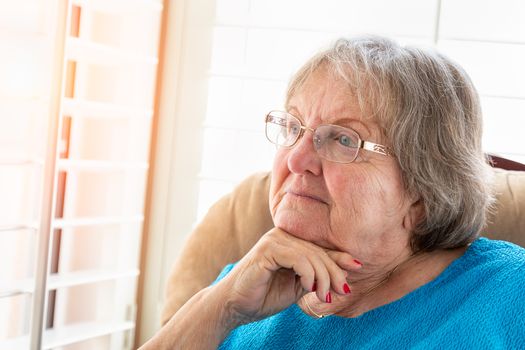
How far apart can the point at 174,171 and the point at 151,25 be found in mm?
571

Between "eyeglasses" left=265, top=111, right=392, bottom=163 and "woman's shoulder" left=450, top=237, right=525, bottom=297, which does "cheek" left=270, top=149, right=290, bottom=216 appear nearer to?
"eyeglasses" left=265, top=111, right=392, bottom=163

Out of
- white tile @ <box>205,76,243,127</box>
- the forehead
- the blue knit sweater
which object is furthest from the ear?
white tile @ <box>205,76,243,127</box>

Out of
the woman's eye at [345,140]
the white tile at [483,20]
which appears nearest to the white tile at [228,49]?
the white tile at [483,20]

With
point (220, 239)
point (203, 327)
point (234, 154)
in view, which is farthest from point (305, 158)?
point (234, 154)

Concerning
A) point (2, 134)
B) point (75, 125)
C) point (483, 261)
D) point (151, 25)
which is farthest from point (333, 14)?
point (483, 261)

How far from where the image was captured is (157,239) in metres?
2.89

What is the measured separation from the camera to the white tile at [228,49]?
2.80m

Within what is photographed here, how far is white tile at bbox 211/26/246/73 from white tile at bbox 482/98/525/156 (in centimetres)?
93

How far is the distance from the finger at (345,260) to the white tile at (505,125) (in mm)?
1280

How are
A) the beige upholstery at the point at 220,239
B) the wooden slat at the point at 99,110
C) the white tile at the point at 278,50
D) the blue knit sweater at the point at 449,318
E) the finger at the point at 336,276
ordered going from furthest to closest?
the white tile at the point at 278,50 < the wooden slat at the point at 99,110 < the beige upholstery at the point at 220,239 < the finger at the point at 336,276 < the blue knit sweater at the point at 449,318

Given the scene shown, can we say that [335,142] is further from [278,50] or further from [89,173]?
[89,173]

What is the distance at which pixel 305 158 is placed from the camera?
1450 millimetres

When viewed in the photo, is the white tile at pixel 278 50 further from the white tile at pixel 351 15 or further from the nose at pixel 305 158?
the nose at pixel 305 158

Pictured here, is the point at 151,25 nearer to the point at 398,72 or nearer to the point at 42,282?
the point at 42,282
